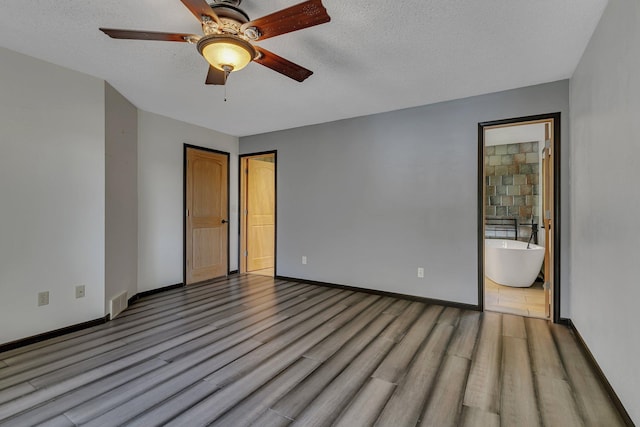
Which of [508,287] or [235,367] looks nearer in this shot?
[235,367]

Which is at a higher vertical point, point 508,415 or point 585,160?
point 585,160

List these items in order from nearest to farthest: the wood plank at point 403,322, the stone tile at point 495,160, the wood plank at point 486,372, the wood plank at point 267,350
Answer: the wood plank at point 486,372 < the wood plank at point 267,350 < the wood plank at point 403,322 < the stone tile at point 495,160

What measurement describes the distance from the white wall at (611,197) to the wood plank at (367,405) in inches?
48.7

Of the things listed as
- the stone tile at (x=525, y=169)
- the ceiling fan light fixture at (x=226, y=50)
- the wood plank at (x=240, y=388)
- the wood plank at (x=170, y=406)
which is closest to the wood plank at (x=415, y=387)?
the wood plank at (x=240, y=388)

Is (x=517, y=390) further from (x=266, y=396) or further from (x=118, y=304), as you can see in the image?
(x=118, y=304)

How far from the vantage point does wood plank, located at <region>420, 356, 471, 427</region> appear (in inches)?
63.9

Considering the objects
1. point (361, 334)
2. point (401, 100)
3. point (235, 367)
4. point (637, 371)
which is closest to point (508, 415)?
point (637, 371)

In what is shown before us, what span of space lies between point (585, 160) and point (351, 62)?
2.08 m

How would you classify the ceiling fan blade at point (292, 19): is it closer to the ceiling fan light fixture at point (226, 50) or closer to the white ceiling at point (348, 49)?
the ceiling fan light fixture at point (226, 50)

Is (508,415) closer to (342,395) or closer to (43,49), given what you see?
(342,395)

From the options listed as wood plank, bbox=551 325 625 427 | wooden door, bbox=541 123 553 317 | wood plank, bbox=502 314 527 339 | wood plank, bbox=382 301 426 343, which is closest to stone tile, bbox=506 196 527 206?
wooden door, bbox=541 123 553 317

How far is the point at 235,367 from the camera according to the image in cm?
214

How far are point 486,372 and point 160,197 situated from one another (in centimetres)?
415

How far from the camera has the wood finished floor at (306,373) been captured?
5.41ft
